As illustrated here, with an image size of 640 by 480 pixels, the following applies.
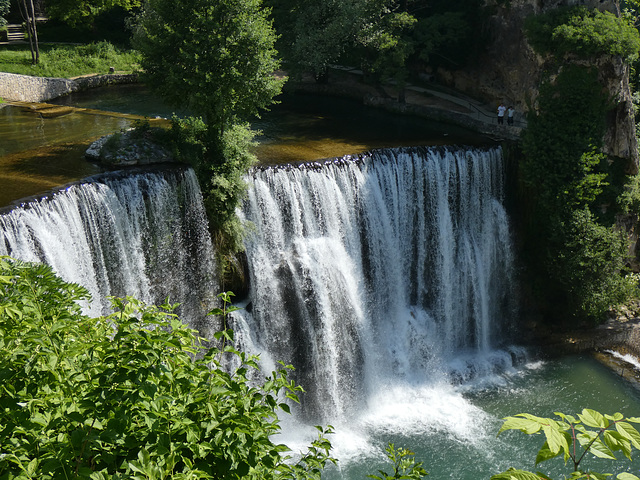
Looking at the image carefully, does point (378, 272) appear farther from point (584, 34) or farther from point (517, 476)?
point (517, 476)

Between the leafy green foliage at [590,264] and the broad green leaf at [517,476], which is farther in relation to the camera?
the leafy green foliage at [590,264]

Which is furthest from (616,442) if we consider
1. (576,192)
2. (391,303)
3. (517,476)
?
(576,192)

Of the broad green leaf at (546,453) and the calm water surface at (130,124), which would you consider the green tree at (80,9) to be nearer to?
the calm water surface at (130,124)

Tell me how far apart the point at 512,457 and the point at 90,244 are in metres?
11.2

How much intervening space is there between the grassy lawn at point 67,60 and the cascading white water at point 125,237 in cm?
1579

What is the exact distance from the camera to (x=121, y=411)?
4.64 meters

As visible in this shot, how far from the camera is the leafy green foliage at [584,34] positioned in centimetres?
1934

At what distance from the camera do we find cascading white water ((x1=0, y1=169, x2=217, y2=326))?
1297 centimetres

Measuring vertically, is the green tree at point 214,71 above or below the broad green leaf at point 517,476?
above

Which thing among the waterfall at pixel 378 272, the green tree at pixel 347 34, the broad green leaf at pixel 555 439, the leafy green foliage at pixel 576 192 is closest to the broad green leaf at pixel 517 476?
the broad green leaf at pixel 555 439

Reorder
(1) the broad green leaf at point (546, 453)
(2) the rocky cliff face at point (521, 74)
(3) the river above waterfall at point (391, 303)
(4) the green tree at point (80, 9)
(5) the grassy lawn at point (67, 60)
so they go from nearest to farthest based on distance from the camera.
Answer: (1) the broad green leaf at point (546, 453) < (3) the river above waterfall at point (391, 303) < (2) the rocky cliff face at point (521, 74) < (5) the grassy lawn at point (67, 60) < (4) the green tree at point (80, 9)

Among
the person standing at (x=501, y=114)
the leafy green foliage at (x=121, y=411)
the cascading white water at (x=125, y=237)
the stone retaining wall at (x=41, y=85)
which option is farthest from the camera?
the stone retaining wall at (x=41, y=85)

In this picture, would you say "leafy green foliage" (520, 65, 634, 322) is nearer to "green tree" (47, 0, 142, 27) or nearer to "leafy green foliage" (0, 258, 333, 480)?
"leafy green foliage" (0, 258, 333, 480)

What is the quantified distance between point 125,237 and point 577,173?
13794 millimetres
